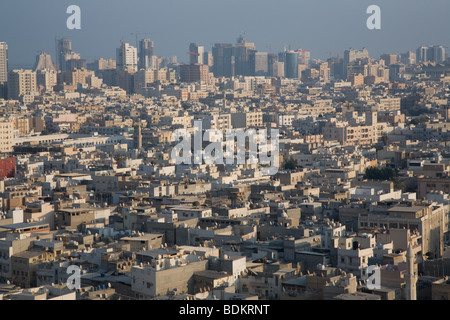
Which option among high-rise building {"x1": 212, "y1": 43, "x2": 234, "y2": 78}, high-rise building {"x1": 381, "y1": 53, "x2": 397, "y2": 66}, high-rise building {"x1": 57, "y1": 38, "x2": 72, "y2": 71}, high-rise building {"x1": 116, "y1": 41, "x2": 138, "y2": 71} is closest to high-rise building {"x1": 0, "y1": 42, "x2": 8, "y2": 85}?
high-rise building {"x1": 116, "y1": 41, "x2": 138, "y2": 71}

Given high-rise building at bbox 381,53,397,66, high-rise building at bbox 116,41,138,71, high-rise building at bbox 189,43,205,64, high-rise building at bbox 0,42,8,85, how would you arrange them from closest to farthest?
1. high-rise building at bbox 0,42,8,85
2. high-rise building at bbox 116,41,138,71
3. high-rise building at bbox 381,53,397,66
4. high-rise building at bbox 189,43,205,64

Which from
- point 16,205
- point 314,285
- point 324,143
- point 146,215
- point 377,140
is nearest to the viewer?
point 314,285

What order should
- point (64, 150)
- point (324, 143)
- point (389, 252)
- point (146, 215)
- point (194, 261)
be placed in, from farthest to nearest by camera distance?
point (324, 143) → point (64, 150) → point (146, 215) → point (389, 252) → point (194, 261)

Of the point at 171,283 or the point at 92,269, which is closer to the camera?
the point at 171,283

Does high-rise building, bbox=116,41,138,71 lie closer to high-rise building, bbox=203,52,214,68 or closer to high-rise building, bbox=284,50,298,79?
high-rise building, bbox=203,52,214,68
